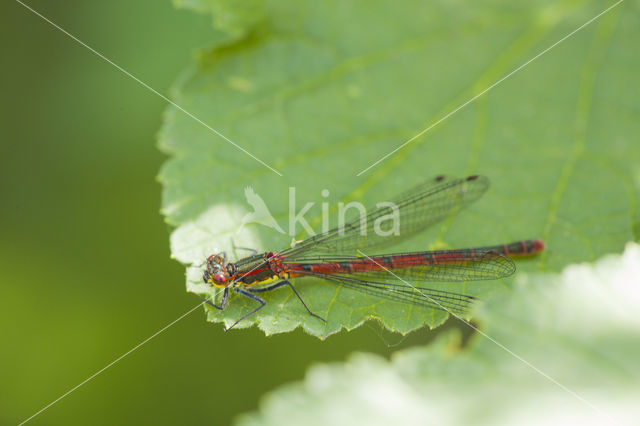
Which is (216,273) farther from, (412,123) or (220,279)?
(412,123)

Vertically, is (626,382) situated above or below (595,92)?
below

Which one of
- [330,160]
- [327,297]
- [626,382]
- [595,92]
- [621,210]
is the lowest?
[626,382]

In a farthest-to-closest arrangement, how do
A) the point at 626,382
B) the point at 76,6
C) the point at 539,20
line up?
the point at 76,6
the point at 539,20
the point at 626,382

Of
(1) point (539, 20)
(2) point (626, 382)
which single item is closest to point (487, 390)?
(2) point (626, 382)

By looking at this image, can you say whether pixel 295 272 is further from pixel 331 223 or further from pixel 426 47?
pixel 426 47

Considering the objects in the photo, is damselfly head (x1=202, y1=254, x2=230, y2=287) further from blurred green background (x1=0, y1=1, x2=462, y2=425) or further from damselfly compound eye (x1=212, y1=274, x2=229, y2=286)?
blurred green background (x1=0, y1=1, x2=462, y2=425)

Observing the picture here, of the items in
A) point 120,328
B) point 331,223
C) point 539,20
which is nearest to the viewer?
point 331,223

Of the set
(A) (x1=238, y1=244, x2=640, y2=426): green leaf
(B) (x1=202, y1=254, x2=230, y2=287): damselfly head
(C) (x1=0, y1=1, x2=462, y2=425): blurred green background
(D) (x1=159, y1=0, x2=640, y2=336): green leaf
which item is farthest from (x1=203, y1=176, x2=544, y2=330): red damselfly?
(A) (x1=238, y1=244, x2=640, y2=426): green leaf
